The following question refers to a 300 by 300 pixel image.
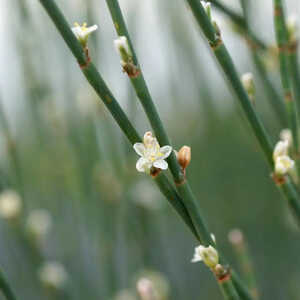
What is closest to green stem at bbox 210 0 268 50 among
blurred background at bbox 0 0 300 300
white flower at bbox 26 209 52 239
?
blurred background at bbox 0 0 300 300

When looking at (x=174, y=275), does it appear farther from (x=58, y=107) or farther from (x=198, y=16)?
(x=198, y=16)

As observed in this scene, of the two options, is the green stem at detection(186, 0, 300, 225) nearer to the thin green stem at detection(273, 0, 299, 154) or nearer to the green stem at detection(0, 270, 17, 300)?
the thin green stem at detection(273, 0, 299, 154)

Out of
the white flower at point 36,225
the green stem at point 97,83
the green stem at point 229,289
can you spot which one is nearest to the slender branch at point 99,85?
the green stem at point 97,83

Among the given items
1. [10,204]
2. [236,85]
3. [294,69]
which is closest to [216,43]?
[236,85]

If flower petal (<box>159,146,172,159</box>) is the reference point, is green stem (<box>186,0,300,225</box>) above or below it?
above

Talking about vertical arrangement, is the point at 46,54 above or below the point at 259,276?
above

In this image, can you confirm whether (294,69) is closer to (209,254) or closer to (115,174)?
(209,254)

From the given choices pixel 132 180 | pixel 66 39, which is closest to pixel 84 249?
pixel 132 180
